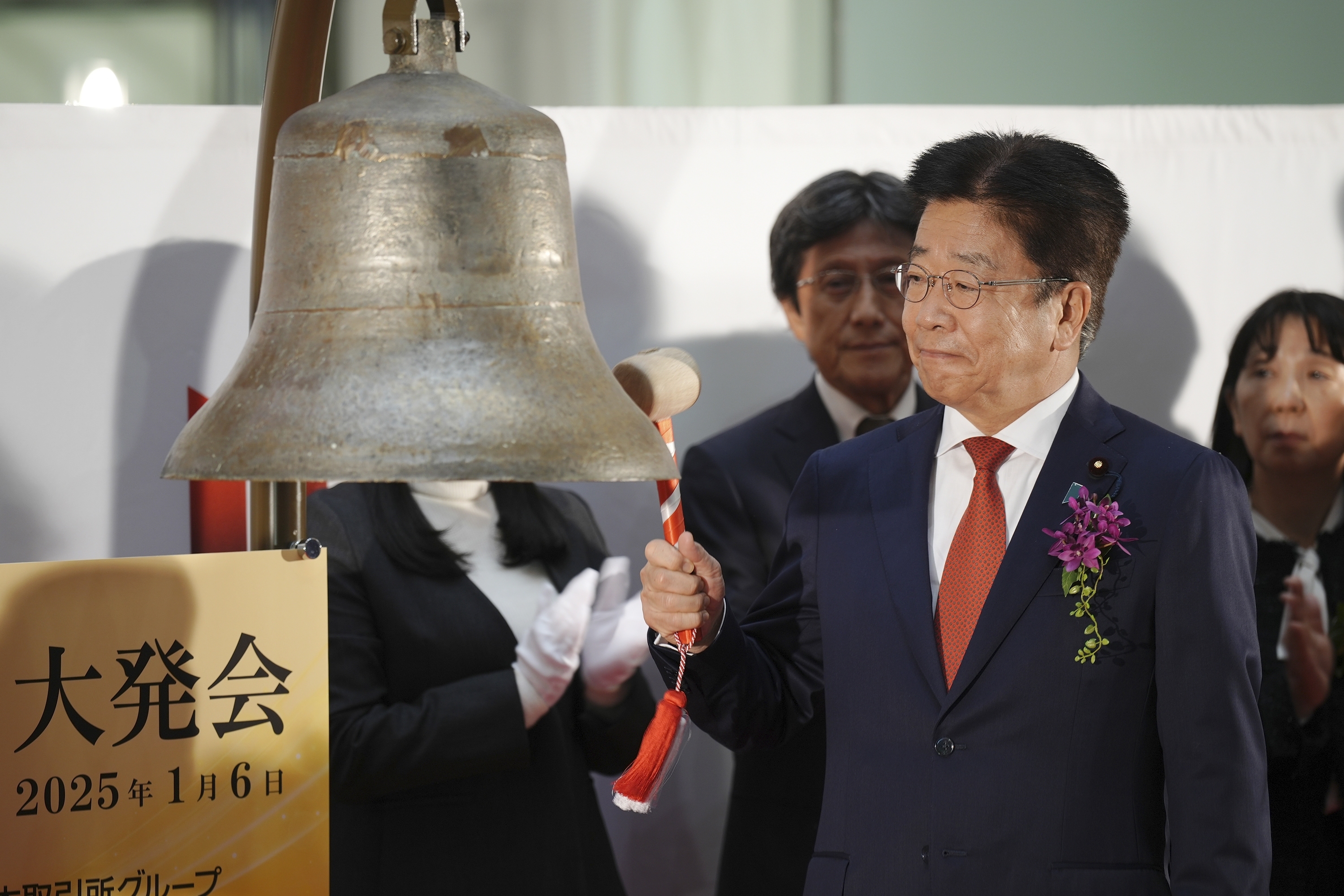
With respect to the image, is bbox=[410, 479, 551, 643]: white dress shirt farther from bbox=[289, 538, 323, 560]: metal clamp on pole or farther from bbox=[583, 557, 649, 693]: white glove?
bbox=[289, 538, 323, 560]: metal clamp on pole

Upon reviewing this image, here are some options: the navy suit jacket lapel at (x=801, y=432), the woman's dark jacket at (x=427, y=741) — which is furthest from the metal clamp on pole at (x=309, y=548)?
the navy suit jacket lapel at (x=801, y=432)

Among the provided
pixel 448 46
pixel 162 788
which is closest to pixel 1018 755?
pixel 448 46

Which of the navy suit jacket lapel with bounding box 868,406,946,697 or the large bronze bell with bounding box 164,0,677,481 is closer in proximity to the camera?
the large bronze bell with bounding box 164,0,677,481

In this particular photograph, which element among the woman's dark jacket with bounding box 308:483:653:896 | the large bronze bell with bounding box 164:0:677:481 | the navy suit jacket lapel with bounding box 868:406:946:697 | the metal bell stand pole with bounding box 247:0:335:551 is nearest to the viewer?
the large bronze bell with bounding box 164:0:677:481

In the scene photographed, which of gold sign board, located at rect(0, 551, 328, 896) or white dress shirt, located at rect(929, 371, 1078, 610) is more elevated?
white dress shirt, located at rect(929, 371, 1078, 610)

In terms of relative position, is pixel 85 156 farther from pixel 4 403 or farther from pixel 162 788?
pixel 162 788

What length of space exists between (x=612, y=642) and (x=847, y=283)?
79cm

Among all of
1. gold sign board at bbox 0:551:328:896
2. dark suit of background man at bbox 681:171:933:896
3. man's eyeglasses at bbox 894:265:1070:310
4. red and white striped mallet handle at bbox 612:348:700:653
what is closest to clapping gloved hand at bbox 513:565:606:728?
dark suit of background man at bbox 681:171:933:896

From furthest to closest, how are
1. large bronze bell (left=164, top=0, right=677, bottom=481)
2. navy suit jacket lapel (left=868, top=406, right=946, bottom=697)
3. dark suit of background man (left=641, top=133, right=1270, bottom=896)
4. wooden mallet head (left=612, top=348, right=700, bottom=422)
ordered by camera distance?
navy suit jacket lapel (left=868, top=406, right=946, bottom=697) → dark suit of background man (left=641, top=133, right=1270, bottom=896) → wooden mallet head (left=612, top=348, right=700, bottom=422) → large bronze bell (left=164, top=0, right=677, bottom=481)

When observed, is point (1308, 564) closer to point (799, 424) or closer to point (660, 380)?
point (799, 424)

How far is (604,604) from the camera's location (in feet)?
7.46

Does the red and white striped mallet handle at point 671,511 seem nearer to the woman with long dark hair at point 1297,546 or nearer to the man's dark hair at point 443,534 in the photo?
the man's dark hair at point 443,534

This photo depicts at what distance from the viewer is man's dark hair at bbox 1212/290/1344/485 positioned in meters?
2.35

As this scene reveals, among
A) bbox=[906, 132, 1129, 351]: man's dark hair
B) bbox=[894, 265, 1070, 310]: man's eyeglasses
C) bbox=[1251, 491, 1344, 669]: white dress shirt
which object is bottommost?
bbox=[1251, 491, 1344, 669]: white dress shirt
